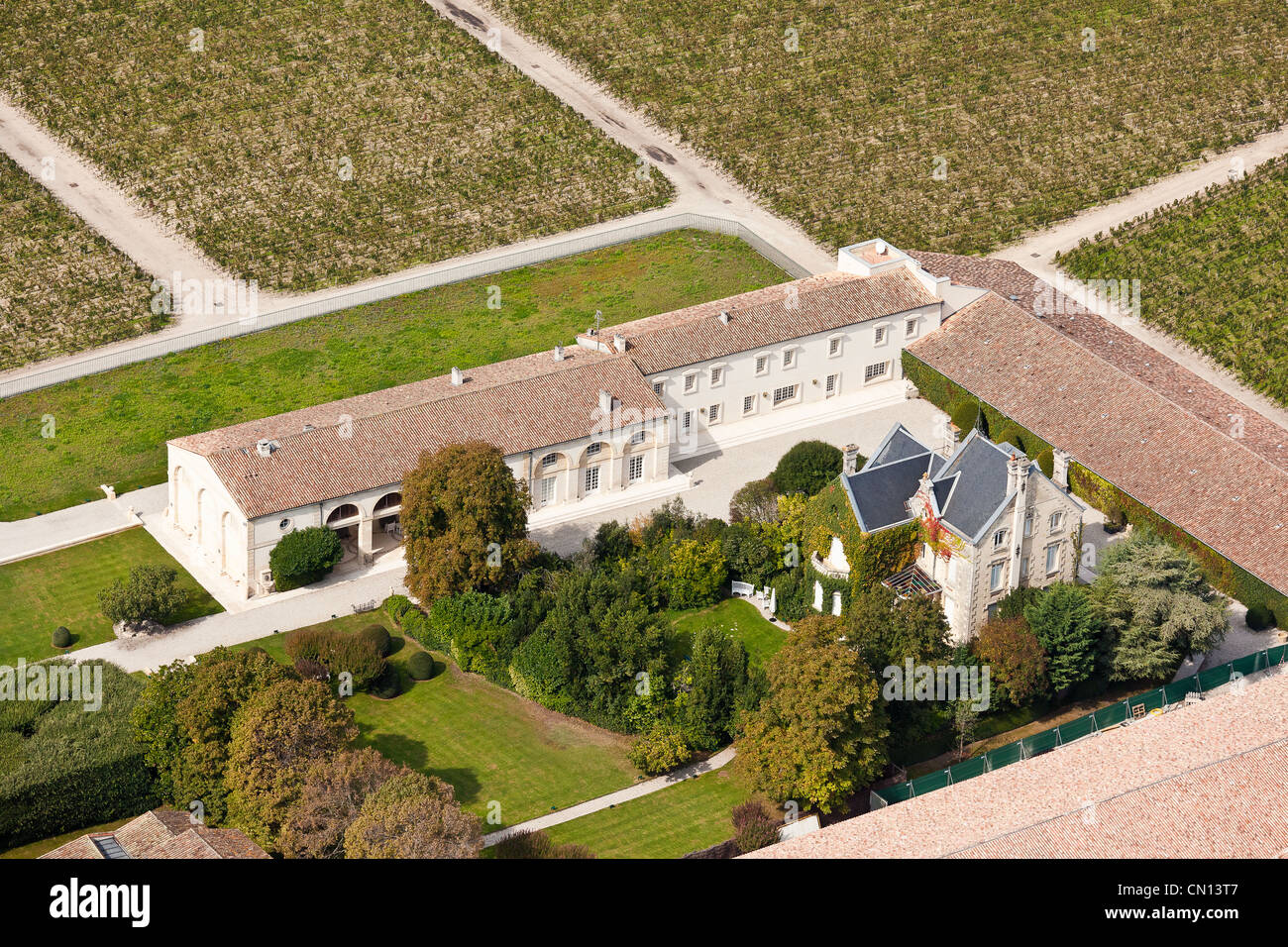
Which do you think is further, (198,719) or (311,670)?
Answer: (311,670)

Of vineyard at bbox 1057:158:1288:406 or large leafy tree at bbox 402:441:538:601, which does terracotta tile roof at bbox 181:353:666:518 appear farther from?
vineyard at bbox 1057:158:1288:406

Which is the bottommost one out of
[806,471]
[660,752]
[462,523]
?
[660,752]

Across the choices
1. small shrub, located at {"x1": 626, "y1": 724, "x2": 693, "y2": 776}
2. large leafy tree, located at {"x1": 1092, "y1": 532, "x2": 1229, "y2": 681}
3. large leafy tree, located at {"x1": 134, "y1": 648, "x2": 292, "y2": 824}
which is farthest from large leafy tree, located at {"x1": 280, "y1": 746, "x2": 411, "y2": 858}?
large leafy tree, located at {"x1": 1092, "y1": 532, "x2": 1229, "y2": 681}

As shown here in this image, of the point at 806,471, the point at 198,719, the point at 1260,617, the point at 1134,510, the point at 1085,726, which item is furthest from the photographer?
the point at 806,471

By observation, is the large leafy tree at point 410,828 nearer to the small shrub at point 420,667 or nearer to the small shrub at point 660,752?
the small shrub at point 660,752

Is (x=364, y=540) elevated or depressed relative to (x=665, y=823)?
elevated

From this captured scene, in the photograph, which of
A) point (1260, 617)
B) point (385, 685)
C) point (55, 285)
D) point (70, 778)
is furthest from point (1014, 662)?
point (55, 285)

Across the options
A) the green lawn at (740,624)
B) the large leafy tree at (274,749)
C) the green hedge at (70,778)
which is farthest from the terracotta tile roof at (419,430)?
the large leafy tree at (274,749)

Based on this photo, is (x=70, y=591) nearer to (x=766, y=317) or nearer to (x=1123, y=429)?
(x=766, y=317)
